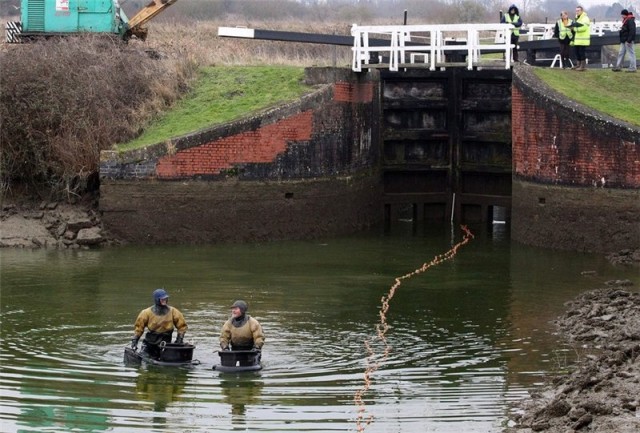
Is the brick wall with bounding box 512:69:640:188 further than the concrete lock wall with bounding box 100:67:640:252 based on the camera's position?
No

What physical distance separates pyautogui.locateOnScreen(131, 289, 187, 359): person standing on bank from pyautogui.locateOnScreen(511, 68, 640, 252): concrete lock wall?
12651mm

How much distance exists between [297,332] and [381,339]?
4.67ft

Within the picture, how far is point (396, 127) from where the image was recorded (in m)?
36.6

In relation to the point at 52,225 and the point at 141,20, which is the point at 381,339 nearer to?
the point at 52,225

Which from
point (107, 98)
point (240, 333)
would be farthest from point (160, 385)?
point (107, 98)

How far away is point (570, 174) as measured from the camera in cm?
3088

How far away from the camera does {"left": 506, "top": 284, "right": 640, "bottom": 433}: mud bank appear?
15055 mm

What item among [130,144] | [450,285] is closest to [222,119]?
[130,144]

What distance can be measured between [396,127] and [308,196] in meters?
4.69

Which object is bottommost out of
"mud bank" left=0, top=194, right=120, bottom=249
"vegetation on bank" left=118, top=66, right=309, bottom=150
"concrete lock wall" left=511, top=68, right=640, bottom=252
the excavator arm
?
"mud bank" left=0, top=194, right=120, bottom=249

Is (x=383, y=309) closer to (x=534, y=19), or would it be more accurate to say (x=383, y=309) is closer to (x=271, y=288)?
(x=271, y=288)

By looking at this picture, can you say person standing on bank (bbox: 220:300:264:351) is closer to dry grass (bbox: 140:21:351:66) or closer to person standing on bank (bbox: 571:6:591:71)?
person standing on bank (bbox: 571:6:591:71)

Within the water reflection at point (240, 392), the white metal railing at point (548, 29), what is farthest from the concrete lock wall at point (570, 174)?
the water reflection at point (240, 392)

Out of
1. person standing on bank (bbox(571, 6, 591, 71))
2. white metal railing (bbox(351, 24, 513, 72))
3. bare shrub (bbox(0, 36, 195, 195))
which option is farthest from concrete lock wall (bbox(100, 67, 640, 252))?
person standing on bank (bbox(571, 6, 591, 71))
